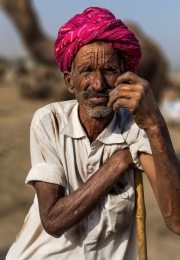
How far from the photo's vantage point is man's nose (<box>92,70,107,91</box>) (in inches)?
96.0

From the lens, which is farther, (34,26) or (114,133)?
(34,26)

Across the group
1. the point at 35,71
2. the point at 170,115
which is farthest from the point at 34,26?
the point at 170,115

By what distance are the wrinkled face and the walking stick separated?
0.34 meters

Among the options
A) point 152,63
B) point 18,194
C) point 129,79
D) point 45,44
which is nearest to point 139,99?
point 129,79

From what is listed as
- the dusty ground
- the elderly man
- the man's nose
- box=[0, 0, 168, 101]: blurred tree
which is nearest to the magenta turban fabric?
the elderly man

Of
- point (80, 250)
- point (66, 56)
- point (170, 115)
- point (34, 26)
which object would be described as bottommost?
point (170, 115)

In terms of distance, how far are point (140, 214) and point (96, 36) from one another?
32.3 inches

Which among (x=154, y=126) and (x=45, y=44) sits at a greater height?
(x=154, y=126)

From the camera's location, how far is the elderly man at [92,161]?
2389 millimetres

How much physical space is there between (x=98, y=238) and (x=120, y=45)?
88 centimetres

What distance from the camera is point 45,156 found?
249cm

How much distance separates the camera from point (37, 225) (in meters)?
2.63

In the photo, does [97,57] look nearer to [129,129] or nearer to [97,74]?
[97,74]

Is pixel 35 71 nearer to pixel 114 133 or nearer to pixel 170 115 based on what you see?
pixel 170 115
